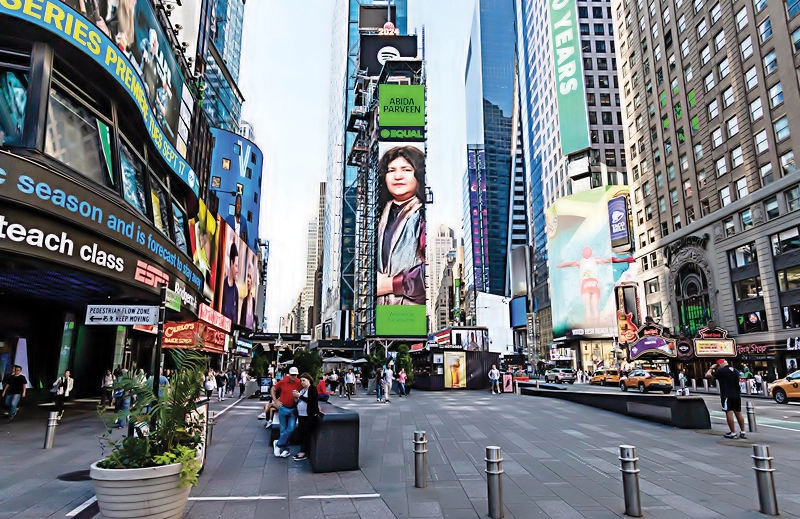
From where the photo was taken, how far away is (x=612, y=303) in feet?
260

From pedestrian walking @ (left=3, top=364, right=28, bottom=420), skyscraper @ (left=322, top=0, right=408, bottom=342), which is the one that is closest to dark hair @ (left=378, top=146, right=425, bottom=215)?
skyscraper @ (left=322, top=0, right=408, bottom=342)

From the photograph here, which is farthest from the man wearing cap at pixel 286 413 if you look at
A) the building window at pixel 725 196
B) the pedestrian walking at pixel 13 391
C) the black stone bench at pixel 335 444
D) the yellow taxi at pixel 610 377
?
the building window at pixel 725 196

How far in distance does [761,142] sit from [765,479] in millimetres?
45092

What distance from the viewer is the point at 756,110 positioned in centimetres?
4206

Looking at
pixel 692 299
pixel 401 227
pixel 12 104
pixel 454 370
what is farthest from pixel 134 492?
pixel 401 227

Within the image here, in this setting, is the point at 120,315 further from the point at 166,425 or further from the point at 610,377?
the point at 610,377

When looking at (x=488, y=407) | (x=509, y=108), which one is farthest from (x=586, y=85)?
(x=509, y=108)

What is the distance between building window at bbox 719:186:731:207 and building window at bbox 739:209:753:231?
242 centimetres

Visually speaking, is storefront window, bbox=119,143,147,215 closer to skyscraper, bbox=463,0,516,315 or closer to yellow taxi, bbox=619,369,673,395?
yellow taxi, bbox=619,369,673,395

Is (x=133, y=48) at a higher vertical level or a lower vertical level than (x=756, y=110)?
lower

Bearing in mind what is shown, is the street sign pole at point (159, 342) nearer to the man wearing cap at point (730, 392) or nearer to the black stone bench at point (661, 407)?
the man wearing cap at point (730, 392)

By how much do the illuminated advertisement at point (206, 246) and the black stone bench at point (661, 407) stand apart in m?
24.2

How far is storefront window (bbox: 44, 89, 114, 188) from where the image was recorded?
13461mm

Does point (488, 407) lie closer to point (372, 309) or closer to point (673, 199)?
point (673, 199)
